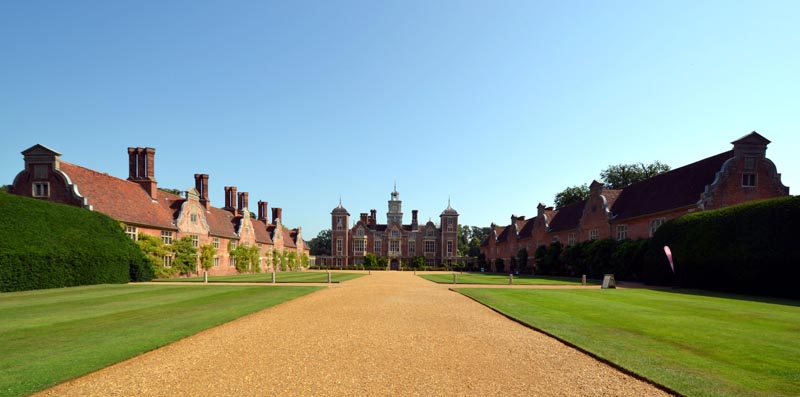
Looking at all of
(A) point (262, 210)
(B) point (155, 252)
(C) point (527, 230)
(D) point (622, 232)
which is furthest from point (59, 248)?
(C) point (527, 230)

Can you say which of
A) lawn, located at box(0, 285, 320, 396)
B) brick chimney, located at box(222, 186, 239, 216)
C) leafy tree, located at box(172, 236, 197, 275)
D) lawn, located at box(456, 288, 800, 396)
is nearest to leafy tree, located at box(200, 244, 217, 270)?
leafy tree, located at box(172, 236, 197, 275)

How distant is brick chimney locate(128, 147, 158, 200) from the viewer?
37.0 meters

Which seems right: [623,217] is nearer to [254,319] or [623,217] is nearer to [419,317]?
[419,317]

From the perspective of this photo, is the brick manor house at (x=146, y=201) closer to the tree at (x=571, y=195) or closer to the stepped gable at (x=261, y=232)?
the stepped gable at (x=261, y=232)

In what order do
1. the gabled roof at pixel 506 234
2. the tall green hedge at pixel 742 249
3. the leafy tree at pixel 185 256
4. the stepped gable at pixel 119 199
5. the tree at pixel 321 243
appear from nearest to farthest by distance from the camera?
1. the tall green hedge at pixel 742 249
2. the stepped gable at pixel 119 199
3. the leafy tree at pixel 185 256
4. the gabled roof at pixel 506 234
5. the tree at pixel 321 243

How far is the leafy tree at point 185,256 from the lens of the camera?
1353 inches

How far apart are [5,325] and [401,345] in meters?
9.04

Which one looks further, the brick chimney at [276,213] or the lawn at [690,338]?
the brick chimney at [276,213]

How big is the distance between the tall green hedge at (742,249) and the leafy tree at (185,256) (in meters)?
33.4

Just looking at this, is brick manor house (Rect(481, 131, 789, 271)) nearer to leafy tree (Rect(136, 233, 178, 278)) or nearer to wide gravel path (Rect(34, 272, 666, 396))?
wide gravel path (Rect(34, 272, 666, 396))

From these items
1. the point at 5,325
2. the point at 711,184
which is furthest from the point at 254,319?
the point at 711,184

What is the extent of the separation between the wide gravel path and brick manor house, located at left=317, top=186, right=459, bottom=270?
65.8 meters

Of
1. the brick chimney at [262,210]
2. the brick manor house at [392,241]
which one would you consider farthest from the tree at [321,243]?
the brick chimney at [262,210]

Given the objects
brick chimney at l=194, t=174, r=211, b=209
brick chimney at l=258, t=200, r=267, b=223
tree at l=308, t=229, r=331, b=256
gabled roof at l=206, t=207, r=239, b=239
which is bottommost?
tree at l=308, t=229, r=331, b=256
